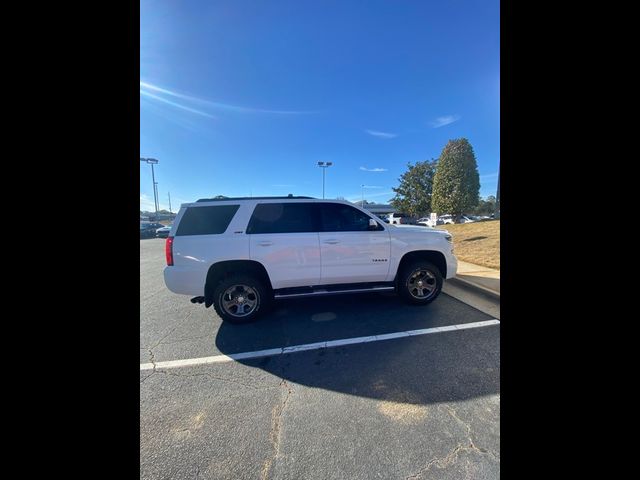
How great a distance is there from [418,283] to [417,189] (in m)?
34.9

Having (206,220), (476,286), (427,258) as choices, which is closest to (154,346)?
(206,220)

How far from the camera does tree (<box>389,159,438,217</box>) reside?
35.4 metres

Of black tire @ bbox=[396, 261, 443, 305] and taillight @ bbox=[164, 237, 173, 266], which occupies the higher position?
taillight @ bbox=[164, 237, 173, 266]

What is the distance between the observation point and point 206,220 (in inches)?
156

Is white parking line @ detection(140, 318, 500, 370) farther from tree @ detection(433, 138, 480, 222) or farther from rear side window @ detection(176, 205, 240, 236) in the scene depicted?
tree @ detection(433, 138, 480, 222)

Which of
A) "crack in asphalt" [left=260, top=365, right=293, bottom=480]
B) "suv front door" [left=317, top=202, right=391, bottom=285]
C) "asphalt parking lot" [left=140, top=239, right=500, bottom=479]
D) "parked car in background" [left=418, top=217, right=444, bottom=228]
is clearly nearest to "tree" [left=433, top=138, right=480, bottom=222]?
"parked car in background" [left=418, top=217, right=444, bottom=228]

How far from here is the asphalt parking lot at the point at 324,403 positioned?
1720mm

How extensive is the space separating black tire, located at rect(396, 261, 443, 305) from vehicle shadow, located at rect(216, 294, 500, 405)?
0.18 m

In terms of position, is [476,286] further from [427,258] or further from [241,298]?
[241,298]

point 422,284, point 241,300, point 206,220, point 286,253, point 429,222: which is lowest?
point 241,300
